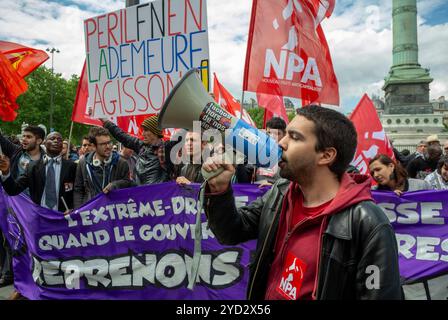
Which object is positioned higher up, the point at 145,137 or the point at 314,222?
the point at 145,137

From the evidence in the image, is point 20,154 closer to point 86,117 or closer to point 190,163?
point 86,117

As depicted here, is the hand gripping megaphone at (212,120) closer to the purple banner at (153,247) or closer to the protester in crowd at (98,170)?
the purple banner at (153,247)

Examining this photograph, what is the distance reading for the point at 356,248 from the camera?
1440 millimetres

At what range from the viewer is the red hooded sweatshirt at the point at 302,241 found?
1487mm

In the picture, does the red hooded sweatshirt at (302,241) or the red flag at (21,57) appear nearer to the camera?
the red hooded sweatshirt at (302,241)

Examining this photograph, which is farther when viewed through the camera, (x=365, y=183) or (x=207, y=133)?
(x=207, y=133)

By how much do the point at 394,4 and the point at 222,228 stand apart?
48.5m

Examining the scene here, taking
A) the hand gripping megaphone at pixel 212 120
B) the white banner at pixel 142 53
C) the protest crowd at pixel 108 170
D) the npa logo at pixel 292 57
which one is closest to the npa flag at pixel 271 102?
Result: the npa logo at pixel 292 57

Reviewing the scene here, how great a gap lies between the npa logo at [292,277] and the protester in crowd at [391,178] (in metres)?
2.70

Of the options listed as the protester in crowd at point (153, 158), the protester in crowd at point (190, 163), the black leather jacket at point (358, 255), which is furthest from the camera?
the protester in crowd at point (153, 158)

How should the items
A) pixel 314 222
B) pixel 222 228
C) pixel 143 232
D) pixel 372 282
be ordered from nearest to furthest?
pixel 372 282 → pixel 314 222 → pixel 222 228 → pixel 143 232

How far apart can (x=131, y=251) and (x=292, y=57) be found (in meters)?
3.01
